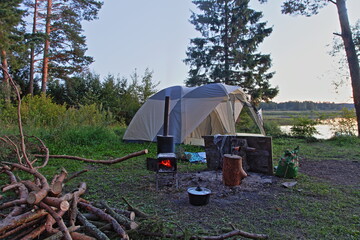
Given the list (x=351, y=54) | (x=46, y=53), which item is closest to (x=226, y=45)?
(x=351, y=54)

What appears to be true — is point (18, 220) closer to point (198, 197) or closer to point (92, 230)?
point (92, 230)

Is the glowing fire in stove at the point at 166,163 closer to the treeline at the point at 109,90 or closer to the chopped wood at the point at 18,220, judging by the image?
the chopped wood at the point at 18,220

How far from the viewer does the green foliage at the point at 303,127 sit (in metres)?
9.86

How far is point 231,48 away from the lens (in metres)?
15.3

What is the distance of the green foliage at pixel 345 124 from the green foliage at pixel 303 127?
73cm

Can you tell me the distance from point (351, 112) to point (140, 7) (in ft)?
31.0

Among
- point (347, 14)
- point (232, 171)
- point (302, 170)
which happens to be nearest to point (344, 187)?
point (302, 170)

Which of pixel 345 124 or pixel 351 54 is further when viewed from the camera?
pixel 345 124

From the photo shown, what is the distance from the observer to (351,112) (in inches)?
387

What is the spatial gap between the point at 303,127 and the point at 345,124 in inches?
61.6

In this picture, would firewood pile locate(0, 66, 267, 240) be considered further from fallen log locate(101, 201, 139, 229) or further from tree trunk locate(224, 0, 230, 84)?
tree trunk locate(224, 0, 230, 84)

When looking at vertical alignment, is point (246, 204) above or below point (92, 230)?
below

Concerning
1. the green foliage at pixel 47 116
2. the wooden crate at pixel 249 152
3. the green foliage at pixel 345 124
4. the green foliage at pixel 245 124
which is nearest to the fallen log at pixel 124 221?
the wooden crate at pixel 249 152

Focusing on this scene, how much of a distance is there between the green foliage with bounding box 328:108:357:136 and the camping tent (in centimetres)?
410
